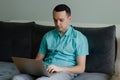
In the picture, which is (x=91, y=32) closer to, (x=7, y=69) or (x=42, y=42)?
(x=42, y=42)

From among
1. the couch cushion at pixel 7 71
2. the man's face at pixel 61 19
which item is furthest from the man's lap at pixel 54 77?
the man's face at pixel 61 19

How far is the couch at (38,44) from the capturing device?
230 centimetres

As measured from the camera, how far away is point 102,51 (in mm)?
2312

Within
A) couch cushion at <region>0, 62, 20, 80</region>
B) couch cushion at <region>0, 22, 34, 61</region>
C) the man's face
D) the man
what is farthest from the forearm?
couch cushion at <region>0, 22, 34, 61</region>

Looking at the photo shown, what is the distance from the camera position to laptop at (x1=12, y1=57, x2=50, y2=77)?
1.90 m

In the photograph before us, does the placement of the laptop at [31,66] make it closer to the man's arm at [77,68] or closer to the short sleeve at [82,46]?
the man's arm at [77,68]

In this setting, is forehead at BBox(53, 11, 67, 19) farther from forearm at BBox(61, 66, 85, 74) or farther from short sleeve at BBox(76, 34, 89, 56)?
forearm at BBox(61, 66, 85, 74)

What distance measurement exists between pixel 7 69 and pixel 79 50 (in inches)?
29.4

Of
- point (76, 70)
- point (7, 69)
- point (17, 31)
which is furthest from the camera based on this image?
point (17, 31)

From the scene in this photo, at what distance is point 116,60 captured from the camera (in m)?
2.40

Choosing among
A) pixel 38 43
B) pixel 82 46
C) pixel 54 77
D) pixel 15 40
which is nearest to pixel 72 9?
pixel 38 43

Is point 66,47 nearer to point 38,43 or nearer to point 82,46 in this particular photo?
point 82,46

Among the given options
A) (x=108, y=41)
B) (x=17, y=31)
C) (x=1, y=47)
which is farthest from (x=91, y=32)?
(x=1, y=47)

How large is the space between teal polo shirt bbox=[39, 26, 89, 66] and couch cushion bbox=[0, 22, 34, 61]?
1.37ft
